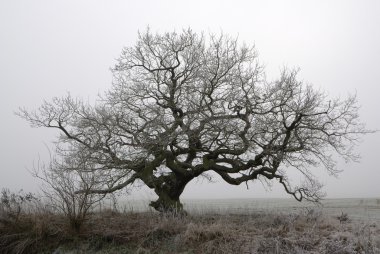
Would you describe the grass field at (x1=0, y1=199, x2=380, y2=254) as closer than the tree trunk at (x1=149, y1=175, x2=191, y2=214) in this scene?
Yes

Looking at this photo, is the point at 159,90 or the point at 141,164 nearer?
the point at 141,164

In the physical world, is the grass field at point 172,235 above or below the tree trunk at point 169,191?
below

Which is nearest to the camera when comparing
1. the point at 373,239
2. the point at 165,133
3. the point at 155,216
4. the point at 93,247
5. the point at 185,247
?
the point at 373,239

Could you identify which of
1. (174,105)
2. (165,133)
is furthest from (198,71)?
(165,133)

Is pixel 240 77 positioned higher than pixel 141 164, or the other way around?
pixel 240 77

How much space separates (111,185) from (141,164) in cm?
146

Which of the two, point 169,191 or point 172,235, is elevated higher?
point 169,191

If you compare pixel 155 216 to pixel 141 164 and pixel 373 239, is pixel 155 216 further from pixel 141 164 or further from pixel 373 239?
pixel 373 239

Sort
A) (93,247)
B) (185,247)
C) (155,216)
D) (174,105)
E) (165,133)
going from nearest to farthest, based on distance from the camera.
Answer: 1. (185,247)
2. (93,247)
3. (155,216)
4. (165,133)
5. (174,105)

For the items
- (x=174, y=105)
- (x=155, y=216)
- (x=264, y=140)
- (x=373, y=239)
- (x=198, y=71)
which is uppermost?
(x=198, y=71)

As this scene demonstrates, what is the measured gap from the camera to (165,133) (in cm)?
1602

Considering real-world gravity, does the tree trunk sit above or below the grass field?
above

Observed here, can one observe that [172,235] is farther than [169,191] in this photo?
No

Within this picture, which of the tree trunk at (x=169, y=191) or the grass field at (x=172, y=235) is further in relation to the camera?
the tree trunk at (x=169, y=191)
